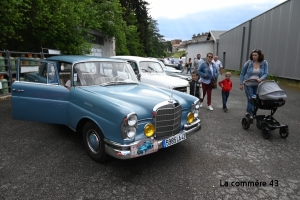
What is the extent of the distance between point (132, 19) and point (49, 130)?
2913 cm

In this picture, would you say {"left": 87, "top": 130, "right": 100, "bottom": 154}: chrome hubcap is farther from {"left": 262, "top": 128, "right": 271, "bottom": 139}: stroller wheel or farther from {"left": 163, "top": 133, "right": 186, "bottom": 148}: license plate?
{"left": 262, "top": 128, "right": 271, "bottom": 139}: stroller wheel

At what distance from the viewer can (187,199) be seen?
2.61 meters

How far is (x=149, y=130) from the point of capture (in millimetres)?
3154

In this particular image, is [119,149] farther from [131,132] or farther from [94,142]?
[94,142]

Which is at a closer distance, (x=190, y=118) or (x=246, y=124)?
(x=190, y=118)

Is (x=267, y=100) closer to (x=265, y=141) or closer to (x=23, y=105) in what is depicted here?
(x=265, y=141)

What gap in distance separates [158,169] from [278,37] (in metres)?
15.1

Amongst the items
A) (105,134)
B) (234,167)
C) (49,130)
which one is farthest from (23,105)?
(234,167)

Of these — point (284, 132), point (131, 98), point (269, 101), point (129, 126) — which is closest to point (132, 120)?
point (129, 126)

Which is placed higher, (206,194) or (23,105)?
(23,105)

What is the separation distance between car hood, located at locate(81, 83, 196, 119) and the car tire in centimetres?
47

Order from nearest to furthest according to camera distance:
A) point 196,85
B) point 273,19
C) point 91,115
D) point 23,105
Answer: point 91,115, point 23,105, point 196,85, point 273,19

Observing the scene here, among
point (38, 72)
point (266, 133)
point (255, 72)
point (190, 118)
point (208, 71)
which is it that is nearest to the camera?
point (190, 118)

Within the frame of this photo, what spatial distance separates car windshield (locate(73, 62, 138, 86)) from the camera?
3.92 m
